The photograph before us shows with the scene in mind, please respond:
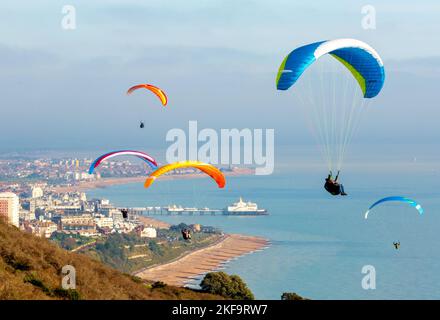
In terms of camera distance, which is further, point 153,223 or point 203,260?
point 153,223

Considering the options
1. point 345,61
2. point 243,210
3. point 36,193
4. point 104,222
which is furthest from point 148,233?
point 345,61

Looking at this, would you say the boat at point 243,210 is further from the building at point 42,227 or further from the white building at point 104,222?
the building at point 42,227

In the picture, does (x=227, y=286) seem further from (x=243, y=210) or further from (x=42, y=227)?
(x=243, y=210)

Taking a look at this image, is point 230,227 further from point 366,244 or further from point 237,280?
point 237,280

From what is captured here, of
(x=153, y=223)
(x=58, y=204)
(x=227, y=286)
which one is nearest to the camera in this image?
(x=227, y=286)

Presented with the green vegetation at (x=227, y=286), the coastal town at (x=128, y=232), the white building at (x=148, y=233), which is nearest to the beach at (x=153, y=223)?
the coastal town at (x=128, y=232)

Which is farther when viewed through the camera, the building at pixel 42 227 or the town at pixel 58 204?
the town at pixel 58 204

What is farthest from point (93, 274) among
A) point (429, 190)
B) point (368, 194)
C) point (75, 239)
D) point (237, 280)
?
point (429, 190)

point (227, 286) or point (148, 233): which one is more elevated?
point (148, 233)
